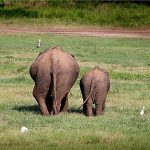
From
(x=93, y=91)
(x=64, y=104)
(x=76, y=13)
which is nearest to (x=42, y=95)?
(x=64, y=104)

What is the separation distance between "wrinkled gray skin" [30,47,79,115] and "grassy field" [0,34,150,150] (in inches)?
11.1

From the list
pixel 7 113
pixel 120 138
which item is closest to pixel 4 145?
pixel 120 138

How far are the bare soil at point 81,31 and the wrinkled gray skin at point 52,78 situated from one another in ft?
80.2

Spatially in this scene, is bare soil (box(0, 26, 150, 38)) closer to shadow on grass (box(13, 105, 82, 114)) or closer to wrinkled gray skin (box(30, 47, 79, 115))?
shadow on grass (box(13, 105, 82, 114))

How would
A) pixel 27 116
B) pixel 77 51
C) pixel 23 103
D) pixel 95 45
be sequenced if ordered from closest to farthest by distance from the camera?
pixel 27 116, pixel 23 103, pixel 77 51, pixel 95 45

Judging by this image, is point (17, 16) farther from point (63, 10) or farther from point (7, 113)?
point (7, 113)

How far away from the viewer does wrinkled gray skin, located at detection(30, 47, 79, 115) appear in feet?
41.7

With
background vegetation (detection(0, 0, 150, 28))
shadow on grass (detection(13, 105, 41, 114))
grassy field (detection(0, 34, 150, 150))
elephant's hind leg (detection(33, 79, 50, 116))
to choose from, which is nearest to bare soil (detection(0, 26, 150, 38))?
background vegetation (detection(0, 0, 150, 28))

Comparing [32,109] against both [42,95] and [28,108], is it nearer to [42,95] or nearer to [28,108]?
[28,108]

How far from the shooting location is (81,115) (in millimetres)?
12859

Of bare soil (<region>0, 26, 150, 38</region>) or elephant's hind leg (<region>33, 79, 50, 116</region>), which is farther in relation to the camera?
bare soil (<region>0, 26, 150, 38</region>)

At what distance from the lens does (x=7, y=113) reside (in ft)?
42.1

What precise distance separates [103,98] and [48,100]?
1056 mm

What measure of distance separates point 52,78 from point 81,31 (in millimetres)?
26815
